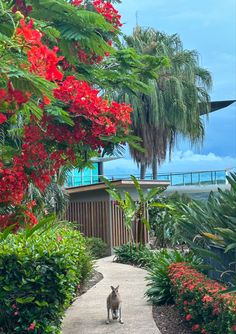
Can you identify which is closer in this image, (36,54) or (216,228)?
(36,54)

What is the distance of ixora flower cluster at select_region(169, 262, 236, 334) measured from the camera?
5.94 meters

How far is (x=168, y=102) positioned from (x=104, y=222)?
39.6ft

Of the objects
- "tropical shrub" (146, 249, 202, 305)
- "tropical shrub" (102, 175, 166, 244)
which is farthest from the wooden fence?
"tropical shrub" (146, 249, 202, 305)

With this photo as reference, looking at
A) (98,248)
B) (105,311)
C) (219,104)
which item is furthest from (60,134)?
(219,104)

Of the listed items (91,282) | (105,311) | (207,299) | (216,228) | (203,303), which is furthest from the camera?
(91,282)

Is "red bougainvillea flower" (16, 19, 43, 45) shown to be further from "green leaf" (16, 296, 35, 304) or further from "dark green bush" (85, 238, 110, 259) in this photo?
"dark green bush" (85, 238, 110, 259)

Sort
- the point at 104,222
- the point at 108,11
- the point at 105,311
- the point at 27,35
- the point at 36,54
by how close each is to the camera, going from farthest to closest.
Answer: the point at 104,222
the point at 105,311
the point at 108,11
the point at 36,54
the point at 27,35

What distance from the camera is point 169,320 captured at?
8.16 m

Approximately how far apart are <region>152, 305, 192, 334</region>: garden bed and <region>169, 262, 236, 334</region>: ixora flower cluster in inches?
8.0

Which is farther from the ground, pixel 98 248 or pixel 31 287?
pixel 31 287

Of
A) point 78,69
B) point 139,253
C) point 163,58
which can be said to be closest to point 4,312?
point 78,69

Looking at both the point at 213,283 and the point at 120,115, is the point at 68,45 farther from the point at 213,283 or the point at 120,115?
the point at 213,283

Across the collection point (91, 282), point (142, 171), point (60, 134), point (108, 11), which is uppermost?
point (108, 11)

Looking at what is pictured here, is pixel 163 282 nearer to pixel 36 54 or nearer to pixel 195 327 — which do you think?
pixel 195 327
